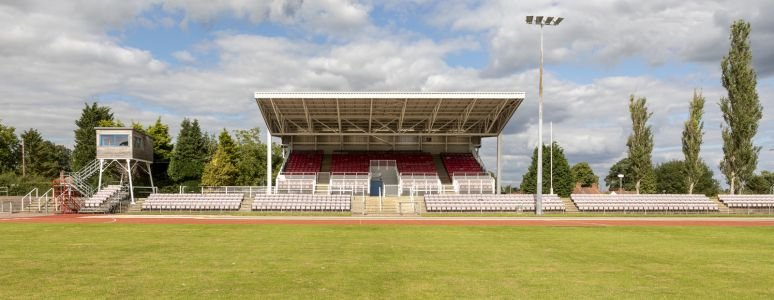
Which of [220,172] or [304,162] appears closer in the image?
[304,162]

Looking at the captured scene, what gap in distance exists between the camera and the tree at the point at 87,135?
5725 centimetres

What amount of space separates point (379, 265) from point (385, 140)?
42.1 meters

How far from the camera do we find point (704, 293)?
9641 mm

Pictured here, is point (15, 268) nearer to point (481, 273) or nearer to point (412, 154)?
point (481, 273)

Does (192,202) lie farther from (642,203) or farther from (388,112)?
(642,203)

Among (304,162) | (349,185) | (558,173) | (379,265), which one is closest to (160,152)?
(304,162)

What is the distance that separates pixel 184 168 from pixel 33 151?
28.9 metres

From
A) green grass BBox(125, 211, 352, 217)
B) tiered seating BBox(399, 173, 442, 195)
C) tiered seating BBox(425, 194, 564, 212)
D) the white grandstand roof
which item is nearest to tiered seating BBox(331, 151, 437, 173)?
the white grandstand roof

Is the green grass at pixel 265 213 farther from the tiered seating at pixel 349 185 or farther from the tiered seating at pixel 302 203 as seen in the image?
the tiered seating at pixel 349 185

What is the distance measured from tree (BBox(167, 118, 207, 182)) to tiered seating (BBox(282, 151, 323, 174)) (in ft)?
43.4

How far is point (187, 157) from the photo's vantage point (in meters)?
59.0

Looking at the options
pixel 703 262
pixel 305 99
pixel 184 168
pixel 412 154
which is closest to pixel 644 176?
pixel 412 154

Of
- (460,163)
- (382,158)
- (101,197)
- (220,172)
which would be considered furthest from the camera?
(220,172)

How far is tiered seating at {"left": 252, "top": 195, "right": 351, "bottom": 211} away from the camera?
37.2 m
